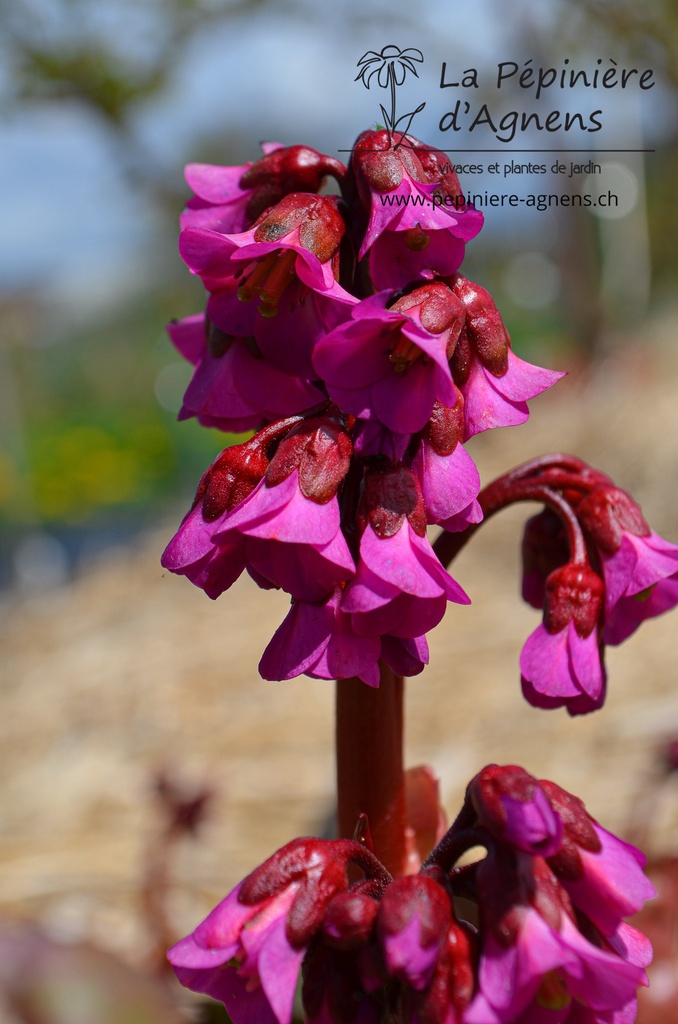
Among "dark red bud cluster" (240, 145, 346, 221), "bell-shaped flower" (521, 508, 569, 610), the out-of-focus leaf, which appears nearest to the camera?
"dark red bud cluster" (240, 145, 346, 221)

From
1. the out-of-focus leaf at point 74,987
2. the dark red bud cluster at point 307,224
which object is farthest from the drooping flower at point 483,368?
the out-of-focus leaf at point 74,987

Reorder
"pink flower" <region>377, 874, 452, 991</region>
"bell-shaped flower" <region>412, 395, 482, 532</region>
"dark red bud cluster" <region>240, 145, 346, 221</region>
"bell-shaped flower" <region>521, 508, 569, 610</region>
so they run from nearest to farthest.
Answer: "pink flower" <region>377, 874, 452, 991</region> < "bell-shaped flower" <region>412, 395, 482, 532</region> < "dark red bud cluster" <region>240, 145, 346, 221</region> < "bell-shaped flower" <region>521, 508, 569, 610</region>

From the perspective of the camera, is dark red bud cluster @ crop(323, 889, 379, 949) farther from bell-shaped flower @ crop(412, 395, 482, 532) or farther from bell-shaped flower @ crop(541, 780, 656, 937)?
bell-shaped flower @ crop(412, 395, 482, 532)

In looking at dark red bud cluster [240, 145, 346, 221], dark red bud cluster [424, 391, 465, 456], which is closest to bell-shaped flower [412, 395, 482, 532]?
dark red bud cluster [424, 391, 465, 456]

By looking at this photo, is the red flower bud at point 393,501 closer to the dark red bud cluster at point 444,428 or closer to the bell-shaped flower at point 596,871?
the dark red bud cluster at point 444,428

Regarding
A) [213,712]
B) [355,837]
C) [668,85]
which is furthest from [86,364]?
[355,837]

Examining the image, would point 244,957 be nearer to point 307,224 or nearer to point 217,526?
point 217,526

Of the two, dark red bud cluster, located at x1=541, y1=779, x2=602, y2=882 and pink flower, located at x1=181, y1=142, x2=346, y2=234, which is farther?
pink flower, located at x1=181, y1=142, x2=346, y2=234
